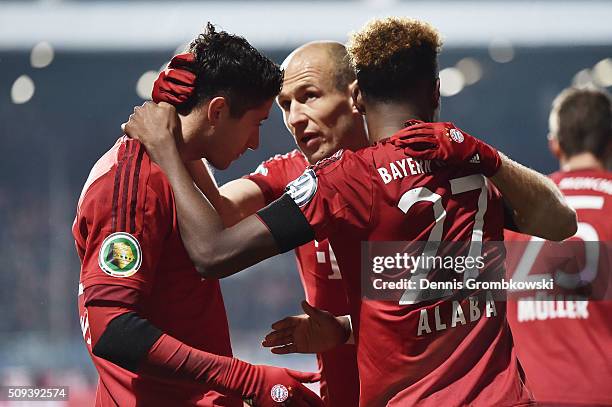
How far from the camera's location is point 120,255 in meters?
2.41

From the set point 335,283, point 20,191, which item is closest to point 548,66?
point 20,191

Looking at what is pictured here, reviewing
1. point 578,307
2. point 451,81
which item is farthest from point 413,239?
point 451,81

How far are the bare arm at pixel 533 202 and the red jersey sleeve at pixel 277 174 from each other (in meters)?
1.10

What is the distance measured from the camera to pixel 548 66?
51.3 feet

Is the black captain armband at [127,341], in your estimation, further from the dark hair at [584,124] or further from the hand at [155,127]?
the dark hair at [584,124]

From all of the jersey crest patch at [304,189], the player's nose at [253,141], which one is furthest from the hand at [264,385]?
the player's nose at [253,141]

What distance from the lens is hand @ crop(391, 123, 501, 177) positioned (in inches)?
96.3

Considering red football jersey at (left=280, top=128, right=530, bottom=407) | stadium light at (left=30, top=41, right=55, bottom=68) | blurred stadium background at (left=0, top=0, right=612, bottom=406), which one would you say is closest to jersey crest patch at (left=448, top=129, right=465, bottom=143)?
red football jersey at (left=280, top=128, right=530, bottom=407)

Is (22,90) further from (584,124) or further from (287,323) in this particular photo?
(287,323)

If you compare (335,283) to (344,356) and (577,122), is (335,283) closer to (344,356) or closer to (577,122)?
(344,356)

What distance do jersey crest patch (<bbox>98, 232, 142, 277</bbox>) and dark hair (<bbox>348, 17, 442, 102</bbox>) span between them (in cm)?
81

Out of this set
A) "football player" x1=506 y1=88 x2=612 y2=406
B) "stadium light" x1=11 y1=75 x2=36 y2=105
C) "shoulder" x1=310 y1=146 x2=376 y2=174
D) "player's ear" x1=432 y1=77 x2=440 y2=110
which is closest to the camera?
"shoulder" x1=310 y1=146 x2=376 y2=174

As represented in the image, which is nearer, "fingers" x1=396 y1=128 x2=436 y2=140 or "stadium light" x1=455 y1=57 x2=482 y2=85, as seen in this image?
"fingers" x1=396 y1=128 x2=436 y2=140

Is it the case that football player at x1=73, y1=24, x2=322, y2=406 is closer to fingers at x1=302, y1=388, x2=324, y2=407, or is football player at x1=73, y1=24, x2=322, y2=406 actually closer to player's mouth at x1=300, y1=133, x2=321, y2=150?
fingers at x1=302, y1=388, x2=324, y2=407
